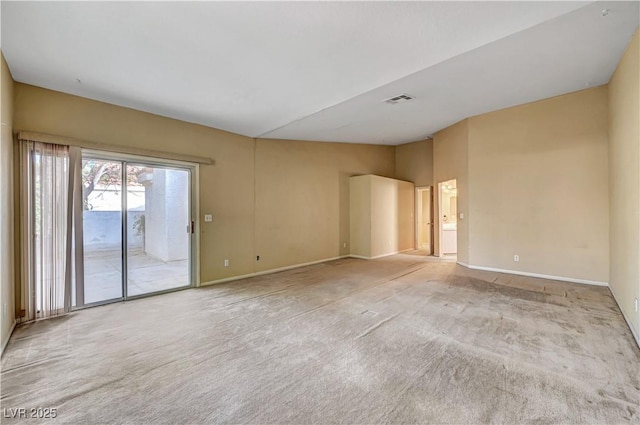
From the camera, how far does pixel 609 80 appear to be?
411 cm

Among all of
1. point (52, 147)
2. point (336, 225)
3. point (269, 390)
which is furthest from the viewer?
point (336, 225)

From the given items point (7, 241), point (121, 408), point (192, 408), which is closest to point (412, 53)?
point (192, 408)

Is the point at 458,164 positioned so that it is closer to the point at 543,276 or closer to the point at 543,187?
the point at 543,187

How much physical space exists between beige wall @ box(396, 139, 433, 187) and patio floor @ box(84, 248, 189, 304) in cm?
692

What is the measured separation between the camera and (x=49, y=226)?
3293 millimetres

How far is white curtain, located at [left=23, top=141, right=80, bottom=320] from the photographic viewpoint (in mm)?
3184

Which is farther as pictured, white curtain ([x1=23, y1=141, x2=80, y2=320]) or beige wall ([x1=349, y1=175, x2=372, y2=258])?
beige wall ([x1=349, y1=175, x2=372, y2=258])

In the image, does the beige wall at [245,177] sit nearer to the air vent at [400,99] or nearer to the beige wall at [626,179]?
the air vent at [400,99]

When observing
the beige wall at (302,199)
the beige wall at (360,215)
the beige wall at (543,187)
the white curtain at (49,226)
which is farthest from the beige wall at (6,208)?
the beige wall at (543,187)

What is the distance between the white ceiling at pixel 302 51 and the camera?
2.21 meters

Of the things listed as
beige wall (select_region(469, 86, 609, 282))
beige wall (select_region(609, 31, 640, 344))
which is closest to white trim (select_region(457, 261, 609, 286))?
beige wall (select_region(469, 86, 609, 282))

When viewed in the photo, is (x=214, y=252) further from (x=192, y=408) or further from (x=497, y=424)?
(x=497, y=424)

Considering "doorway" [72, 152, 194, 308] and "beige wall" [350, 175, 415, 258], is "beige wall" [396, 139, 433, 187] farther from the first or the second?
"doorway" [72, 152, 194, 308]

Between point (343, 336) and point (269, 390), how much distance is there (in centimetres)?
102
